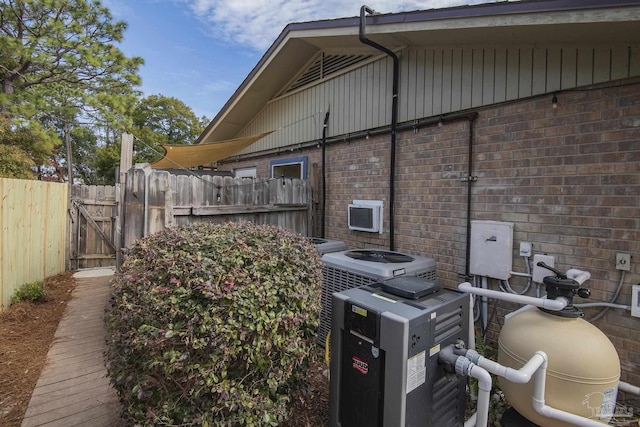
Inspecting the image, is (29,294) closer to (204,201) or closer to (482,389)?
(204,201)

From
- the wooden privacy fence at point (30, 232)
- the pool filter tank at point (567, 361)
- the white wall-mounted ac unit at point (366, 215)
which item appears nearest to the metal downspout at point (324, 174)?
the white wall-mounted ac unit at point (366, 215)

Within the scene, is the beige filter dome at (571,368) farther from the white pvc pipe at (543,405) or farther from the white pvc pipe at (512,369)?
the white pvc pipe at (512,369)

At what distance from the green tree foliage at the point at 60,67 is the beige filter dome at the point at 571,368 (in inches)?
437

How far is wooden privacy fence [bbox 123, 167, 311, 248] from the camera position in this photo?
13.7 feet

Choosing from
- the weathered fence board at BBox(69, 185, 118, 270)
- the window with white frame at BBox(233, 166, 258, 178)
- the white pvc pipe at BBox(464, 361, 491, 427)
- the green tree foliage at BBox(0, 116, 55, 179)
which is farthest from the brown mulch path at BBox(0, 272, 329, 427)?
the green tree foliage at BBox(0, 116, 55, 179)

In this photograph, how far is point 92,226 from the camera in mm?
7715

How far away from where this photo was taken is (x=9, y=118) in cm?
896

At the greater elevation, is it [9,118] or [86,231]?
[9,118]

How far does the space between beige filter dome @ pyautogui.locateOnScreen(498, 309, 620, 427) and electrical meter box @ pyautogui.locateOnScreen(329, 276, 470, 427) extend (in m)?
0.36

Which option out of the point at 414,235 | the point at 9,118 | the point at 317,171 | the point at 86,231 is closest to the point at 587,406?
the point at 414,235

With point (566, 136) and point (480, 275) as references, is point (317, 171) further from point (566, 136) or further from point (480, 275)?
point (566, 136)

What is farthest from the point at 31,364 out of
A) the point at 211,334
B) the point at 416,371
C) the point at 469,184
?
the point at 469,184

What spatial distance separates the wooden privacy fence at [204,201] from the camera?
13.7 feet

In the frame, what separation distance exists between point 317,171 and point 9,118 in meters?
9.49
